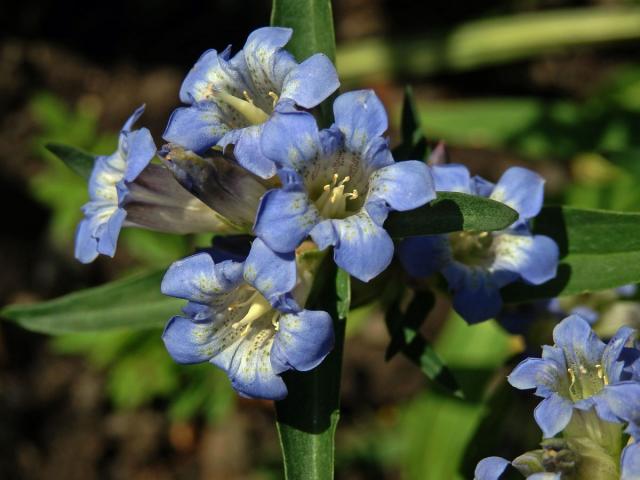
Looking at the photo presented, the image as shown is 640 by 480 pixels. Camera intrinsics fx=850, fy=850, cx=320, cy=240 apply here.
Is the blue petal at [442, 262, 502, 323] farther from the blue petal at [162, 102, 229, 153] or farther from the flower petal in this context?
the blue petal at [162, 102, 229, 153]

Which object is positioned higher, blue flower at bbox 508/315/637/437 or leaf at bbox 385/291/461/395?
blue flower at bbox 508/315/637/437

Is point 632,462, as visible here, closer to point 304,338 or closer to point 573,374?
point 573,374

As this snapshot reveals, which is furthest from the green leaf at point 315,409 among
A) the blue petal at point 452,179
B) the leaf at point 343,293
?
the blue petal at point 452,179

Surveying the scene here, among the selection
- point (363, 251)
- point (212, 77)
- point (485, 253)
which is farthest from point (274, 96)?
point (485, 253)

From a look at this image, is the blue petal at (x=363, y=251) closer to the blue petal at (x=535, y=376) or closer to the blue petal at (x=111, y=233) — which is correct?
the blue petal at (x=535, y=376)

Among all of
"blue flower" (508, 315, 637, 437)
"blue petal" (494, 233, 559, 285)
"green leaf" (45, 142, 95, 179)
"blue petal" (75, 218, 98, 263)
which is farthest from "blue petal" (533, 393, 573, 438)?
"green leaf" (45, 142, 95, 179)

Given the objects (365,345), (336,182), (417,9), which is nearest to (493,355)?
(365,345)
